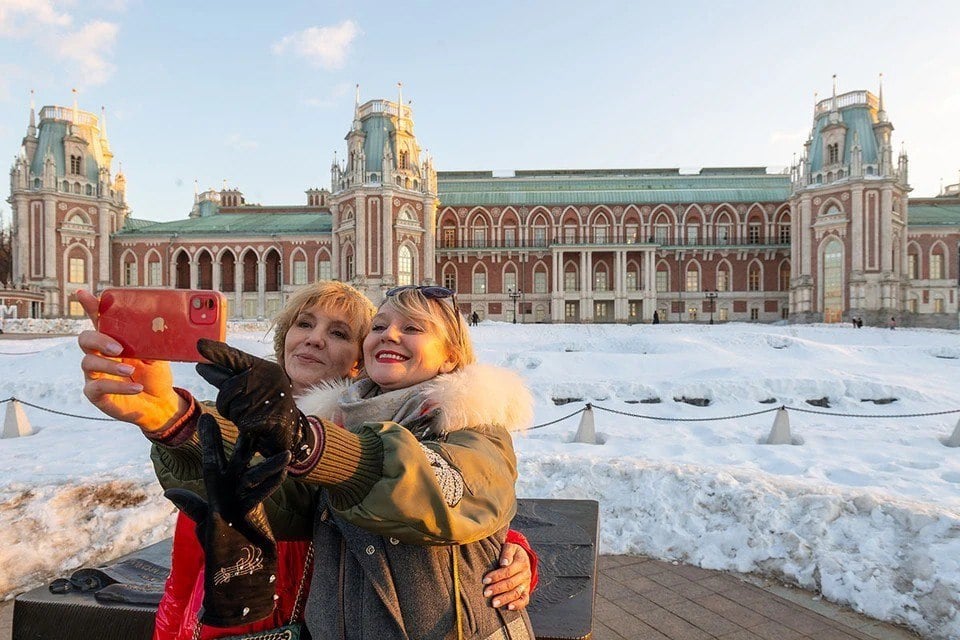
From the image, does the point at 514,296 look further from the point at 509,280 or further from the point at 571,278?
the point at 571,278

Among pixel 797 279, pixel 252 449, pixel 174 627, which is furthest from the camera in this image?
pixel 797 279

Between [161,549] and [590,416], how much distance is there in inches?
276

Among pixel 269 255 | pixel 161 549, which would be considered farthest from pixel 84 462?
pixel 269 255

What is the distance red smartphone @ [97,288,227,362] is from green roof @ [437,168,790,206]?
5266 centimetres

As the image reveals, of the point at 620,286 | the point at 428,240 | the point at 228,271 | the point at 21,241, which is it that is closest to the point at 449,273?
the point at 428,240

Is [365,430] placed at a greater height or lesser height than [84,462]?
greater

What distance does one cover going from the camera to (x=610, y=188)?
54.3 metres

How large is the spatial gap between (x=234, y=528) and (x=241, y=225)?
5610 cm

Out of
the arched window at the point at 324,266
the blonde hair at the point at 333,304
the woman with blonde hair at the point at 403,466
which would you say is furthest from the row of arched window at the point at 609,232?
the woman with blonde hair at the point at 403,466

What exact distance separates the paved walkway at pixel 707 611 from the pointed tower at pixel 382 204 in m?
40.0

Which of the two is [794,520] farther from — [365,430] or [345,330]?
[365,430]

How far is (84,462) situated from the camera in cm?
765

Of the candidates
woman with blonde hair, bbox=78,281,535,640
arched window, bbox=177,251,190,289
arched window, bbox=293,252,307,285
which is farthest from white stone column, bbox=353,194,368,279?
woman with blonde hair, bbox=78,281,535,640

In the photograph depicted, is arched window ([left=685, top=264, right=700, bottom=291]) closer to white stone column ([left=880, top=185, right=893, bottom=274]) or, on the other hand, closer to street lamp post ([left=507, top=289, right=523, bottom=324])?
white stone column ([left=880, top=185, right=893, bottom=274])
